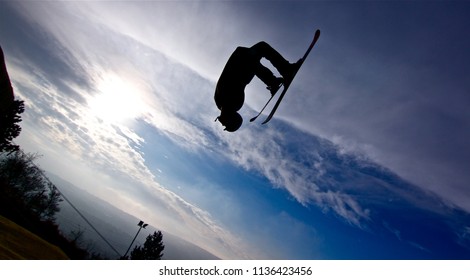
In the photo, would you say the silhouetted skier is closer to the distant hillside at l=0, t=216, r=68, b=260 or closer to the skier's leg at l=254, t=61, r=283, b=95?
the skier's leg at l=254, t=61, r=283, b=95

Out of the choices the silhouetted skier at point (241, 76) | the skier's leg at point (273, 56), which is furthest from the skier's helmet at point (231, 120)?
the skier's leg at point (273, 56)

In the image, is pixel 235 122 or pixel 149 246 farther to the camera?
pixel 149 246

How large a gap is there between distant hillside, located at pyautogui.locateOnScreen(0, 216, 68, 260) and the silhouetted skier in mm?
6063

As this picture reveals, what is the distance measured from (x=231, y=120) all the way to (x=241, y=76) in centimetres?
105

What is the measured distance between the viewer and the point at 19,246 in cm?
747

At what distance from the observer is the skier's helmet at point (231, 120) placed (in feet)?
16.8

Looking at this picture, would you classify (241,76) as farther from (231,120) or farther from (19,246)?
(19,246)

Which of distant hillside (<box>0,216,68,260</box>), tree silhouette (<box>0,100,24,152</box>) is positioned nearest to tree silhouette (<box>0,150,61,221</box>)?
tree silhouette (<box>0,100,24,152</box>)

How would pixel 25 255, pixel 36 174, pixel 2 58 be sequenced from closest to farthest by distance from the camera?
1. pixel 25 255
2. pixel 2 58
3. pixel 36 174

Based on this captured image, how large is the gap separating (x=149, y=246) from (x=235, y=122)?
4643cm
